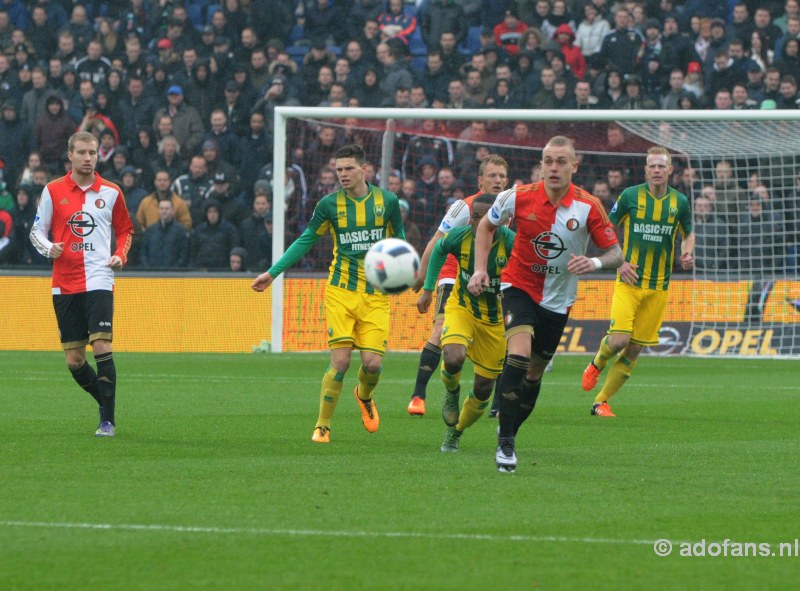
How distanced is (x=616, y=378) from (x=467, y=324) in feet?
11.6

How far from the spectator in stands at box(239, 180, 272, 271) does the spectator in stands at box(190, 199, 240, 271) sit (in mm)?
189

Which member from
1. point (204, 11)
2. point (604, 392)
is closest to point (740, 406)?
point (604, 392)

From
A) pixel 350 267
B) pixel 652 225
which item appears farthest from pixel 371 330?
pixel 652 225

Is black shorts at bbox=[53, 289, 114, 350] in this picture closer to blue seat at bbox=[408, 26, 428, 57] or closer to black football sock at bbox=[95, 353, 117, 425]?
black football sock at bbox=[95, 353, 117, 425]

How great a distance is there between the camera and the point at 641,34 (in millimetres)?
22766

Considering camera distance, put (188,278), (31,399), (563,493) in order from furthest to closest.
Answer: (188,278)
(31,399)
(563,493)

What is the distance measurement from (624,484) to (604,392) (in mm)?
4805

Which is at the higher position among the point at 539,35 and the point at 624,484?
the point at 539,35

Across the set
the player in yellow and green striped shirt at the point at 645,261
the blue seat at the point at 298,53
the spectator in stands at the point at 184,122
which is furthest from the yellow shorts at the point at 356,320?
the blue seat at the point at 298,53

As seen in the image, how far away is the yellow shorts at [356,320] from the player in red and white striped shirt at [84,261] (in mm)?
1622

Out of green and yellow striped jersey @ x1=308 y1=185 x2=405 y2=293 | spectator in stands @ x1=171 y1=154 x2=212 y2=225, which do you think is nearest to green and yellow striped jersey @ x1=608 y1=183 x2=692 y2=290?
green and yellow striped jersey @ x1=308 y1=185 x2=405 y2=293

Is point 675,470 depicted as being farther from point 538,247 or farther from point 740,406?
point 740,406

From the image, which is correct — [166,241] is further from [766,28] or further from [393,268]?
[393,268]

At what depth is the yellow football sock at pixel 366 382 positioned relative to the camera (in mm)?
10477
